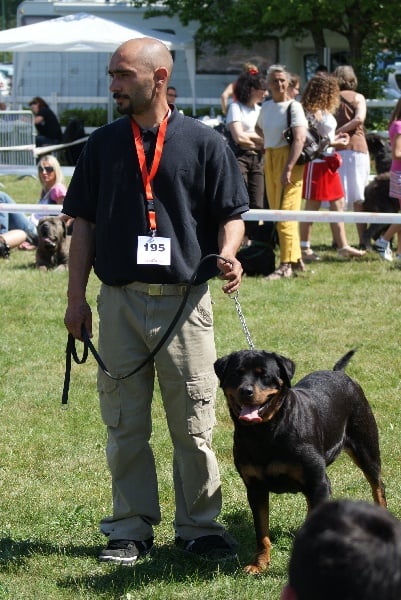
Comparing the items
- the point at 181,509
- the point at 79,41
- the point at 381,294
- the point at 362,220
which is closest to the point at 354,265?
the point at 362,220

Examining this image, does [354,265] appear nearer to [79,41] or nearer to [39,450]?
[39,450]

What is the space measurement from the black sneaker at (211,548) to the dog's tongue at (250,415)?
2.39ft

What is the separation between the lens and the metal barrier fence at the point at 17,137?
908 inches

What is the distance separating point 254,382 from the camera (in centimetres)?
445

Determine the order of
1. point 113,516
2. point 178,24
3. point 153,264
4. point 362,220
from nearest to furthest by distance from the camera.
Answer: point 153,264 → point 113,516 → point 362,220 → point 178,24

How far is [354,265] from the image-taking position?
11922 mm

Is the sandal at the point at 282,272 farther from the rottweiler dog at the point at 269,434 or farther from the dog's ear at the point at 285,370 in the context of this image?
the dog's ear at the point at 285,370

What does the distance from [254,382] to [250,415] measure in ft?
0.47

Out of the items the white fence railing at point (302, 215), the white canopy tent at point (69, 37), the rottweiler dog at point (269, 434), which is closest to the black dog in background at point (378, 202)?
the white fence railing at point (302, 215)

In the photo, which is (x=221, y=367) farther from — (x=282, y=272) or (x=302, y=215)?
(x=282, y=272)

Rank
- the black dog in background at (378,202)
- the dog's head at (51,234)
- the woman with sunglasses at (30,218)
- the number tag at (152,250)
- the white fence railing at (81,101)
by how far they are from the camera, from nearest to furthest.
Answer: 1. the number tag at (152,250)
2. the dog's head at (51,234)
3. the black dog in background at (378,202)
4. the woman with sunglasses at (30,218)
5. the white fence railing at (81,101)

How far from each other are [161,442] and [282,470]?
1.97 meters

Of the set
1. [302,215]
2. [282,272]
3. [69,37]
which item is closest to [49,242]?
[282,272]

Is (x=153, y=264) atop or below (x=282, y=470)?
atop
